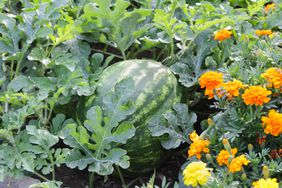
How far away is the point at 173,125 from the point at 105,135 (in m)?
0.38

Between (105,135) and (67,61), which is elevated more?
(67,61)

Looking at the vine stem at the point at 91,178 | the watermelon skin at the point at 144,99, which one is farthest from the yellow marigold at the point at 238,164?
the vine stem at the point at 91,178

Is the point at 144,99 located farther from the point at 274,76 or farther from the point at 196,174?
the point at 196,174

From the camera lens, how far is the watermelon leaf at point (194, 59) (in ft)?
10.2

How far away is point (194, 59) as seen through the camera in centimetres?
320

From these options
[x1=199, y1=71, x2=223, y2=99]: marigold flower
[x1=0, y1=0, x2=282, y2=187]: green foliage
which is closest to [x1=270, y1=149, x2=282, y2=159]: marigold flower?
[x1=0, y1=0, x2=282, y2=187]: green foliage

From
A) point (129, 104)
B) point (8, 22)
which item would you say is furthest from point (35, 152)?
point (8, 22)

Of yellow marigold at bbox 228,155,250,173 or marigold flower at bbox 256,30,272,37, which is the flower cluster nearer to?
yellow marigold at bbox 228,155,250,173

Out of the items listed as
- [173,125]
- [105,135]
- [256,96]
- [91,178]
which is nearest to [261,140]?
[256,96]

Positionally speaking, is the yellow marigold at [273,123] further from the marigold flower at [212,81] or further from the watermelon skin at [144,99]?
the watermelon skin at [144,99]

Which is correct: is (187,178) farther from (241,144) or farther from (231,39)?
(231,39)

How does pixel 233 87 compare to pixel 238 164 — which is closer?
pixel 238 164

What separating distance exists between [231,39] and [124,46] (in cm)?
64

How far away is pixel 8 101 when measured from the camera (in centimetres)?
281
